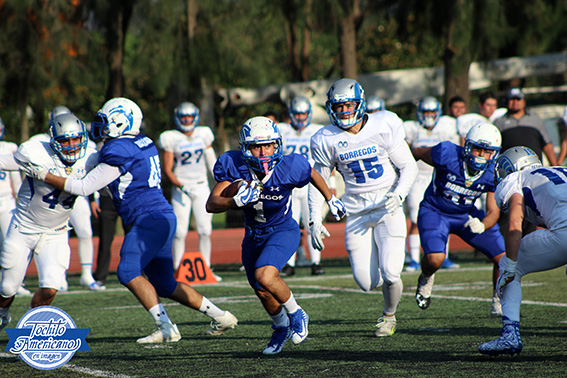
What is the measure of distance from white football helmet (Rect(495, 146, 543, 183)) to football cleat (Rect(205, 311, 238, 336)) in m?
2.20

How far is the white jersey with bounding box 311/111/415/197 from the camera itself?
5.98 m

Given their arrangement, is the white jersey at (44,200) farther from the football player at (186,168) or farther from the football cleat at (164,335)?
the football player at (186,168)

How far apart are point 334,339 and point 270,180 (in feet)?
4.24

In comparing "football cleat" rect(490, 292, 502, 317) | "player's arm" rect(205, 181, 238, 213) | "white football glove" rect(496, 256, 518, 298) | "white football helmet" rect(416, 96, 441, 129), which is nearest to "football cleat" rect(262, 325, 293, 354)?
"player's arm" rect(205, 181, 238, 213)

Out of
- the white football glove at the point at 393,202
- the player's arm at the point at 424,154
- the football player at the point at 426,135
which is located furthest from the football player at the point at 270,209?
the football player at the point at 426,135

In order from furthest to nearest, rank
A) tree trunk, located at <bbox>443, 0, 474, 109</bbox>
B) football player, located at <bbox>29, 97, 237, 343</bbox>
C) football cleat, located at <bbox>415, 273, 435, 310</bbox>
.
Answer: tree trunk, located at <bbox>443, 0, 474, 109</bbox> → football cleat, located at <bbox>415, 273, 435, 310</bbox> → football player, located at <bbox>29, 97, 237, 343</bbox>

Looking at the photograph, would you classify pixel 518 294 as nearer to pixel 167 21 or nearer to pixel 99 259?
pixel 99 259

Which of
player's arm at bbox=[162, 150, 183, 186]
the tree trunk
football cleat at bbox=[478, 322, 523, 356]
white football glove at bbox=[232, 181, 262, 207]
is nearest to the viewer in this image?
football cleat at bbox=[478, 322, 523, 356]

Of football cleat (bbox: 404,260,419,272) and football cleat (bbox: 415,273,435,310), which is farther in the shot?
football cleat (bbox: 404,260,419,272)

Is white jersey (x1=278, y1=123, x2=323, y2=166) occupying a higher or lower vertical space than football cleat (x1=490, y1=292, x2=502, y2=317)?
higher

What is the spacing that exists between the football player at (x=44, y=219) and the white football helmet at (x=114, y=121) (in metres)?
0.12

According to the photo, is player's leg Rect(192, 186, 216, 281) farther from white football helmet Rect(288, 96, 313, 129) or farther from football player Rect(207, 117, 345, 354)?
football player Rect(207, 117, 345, 354)

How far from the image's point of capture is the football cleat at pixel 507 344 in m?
4.51

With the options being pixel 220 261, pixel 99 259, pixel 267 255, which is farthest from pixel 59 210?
pixel 220 261
